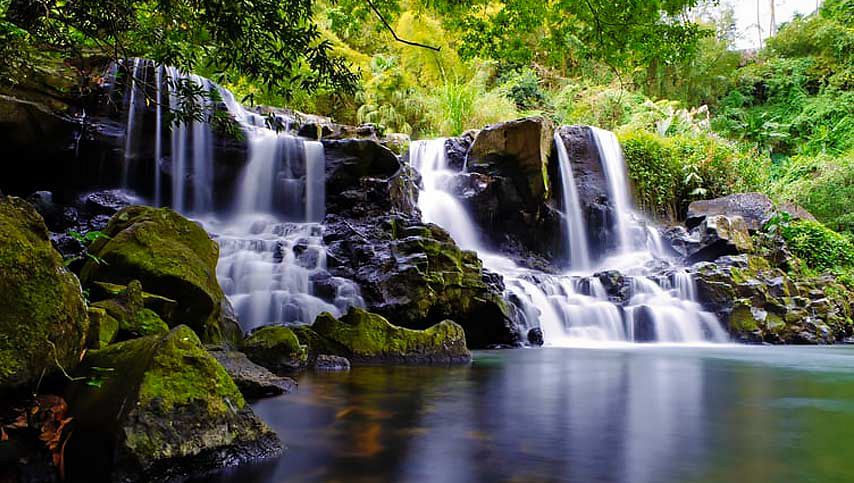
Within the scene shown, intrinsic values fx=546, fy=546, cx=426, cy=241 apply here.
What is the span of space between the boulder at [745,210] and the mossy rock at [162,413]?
14.0 metres

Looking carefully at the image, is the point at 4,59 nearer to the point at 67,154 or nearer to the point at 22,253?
the point at 22,253

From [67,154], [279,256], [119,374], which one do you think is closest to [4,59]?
[119,374]

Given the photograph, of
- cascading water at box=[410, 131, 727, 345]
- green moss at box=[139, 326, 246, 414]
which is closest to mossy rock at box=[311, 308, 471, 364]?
green moss at box=[139, 326, 246, 414]

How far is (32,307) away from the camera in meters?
2.22

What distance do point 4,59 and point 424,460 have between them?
423 centimetres

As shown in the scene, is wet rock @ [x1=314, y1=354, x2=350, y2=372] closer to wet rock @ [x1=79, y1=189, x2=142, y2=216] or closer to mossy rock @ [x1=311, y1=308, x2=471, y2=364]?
mossy rock @ [x1=311, y1=308, x2=471, y2=364]

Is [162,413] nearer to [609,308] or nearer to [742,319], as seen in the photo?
[609,308]

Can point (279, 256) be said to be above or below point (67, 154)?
below

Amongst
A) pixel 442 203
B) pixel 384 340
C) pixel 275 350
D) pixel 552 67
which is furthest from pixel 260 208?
pixel 552 67

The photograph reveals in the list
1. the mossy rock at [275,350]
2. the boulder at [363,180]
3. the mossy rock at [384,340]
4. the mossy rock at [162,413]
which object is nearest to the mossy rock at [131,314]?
the mossy rock at [162,413]

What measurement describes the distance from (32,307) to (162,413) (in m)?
0.68

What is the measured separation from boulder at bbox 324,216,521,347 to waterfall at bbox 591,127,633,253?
7460mm

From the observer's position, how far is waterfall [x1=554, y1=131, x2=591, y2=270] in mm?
15250

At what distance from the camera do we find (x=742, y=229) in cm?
1318
